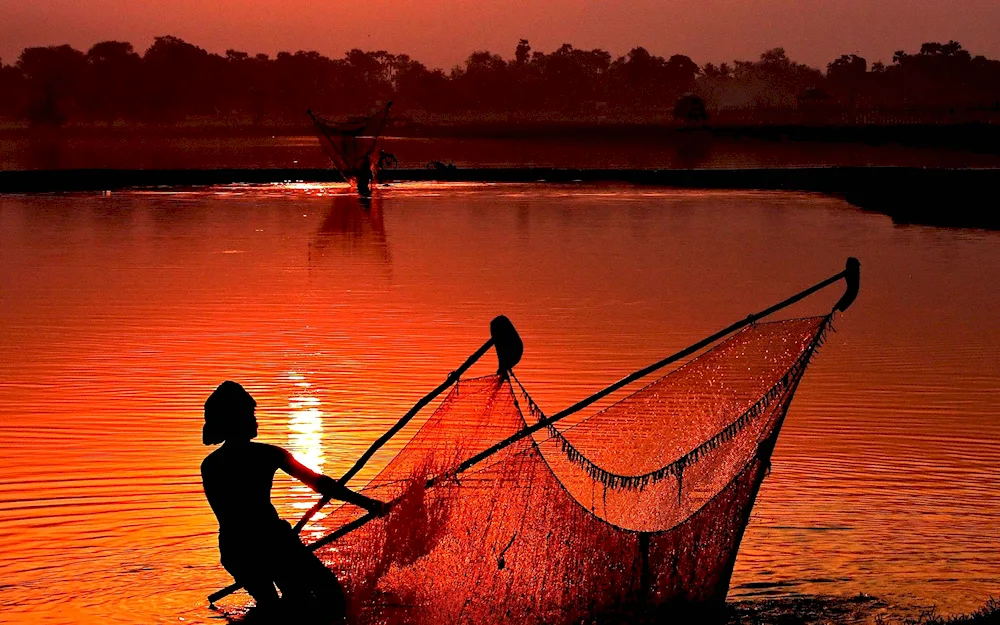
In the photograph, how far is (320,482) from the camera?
600 cm

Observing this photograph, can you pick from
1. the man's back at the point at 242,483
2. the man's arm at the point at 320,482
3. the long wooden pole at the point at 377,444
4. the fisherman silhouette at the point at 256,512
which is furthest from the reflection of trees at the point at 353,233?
the man's back at the point at 242,483

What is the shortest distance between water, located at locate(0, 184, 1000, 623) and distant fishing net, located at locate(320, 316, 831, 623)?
71cm

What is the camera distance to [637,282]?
73.2ft

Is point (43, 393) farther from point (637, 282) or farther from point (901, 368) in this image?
point (637, 282)

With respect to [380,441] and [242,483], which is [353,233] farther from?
[242,483]

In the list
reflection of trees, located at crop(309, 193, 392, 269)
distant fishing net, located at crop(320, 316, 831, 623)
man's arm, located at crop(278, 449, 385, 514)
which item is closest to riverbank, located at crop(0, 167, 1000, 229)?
reflection of trees, located at crop(309, 193, 392, 269)

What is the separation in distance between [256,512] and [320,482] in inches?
11.4

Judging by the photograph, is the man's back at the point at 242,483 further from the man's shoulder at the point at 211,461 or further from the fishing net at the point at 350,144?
the fishing net at the point at 350,144

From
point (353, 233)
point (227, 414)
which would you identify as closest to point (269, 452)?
point (227, 414)

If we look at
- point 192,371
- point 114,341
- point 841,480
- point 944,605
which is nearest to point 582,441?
point 841,480

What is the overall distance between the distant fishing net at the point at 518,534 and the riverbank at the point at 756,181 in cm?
2772

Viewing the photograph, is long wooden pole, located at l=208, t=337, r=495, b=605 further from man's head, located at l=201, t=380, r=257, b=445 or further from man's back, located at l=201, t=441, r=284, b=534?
man's head, located at l=201, t=380, r=257, b=445

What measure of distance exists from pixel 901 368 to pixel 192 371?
20.9 ft

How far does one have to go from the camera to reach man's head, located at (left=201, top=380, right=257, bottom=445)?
5.57m
